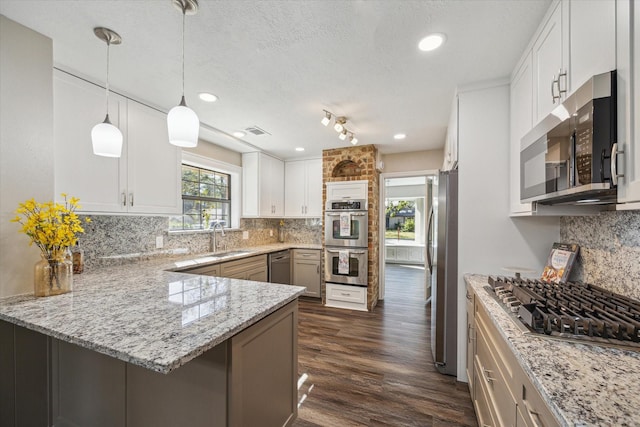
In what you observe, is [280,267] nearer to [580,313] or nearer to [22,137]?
[22,137]

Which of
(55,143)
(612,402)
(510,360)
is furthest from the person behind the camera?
(55,143)

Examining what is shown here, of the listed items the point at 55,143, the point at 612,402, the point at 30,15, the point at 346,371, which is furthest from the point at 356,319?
the point at 30,15

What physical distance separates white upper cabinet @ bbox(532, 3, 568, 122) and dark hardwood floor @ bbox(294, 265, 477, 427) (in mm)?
2071

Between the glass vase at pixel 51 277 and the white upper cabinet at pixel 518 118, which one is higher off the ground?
the white upper cabinet at pixel 518 118

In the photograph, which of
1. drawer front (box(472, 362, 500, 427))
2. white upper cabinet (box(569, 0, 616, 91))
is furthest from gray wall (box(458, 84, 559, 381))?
white upper cabinet (box(569, 0, 616, 91))

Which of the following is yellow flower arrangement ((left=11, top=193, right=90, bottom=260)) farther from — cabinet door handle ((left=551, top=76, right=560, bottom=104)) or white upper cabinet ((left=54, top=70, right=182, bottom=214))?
cabinet door handle ((left=551, top=76, right=560, bottom=104))

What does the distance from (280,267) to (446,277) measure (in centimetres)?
260

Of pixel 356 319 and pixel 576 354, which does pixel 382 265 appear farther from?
pixel 576 354

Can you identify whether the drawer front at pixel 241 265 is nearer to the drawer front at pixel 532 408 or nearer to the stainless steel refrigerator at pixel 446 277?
the stainless steel refrigerator at pixel 446 277

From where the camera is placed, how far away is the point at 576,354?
86cm

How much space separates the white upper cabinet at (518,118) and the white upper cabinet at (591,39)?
0.50 metres

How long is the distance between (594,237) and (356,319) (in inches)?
104

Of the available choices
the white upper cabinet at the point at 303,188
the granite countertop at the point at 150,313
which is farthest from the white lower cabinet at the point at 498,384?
the white upper cabinet at the point at 303,188

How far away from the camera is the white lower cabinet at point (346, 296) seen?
3836mm
